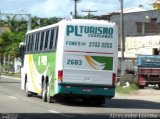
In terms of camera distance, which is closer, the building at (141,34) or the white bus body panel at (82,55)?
the white bus body panel at (82,55)

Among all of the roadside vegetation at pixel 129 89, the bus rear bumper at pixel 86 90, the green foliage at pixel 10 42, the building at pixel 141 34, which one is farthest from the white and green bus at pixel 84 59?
the green foliage at pixel 10 42

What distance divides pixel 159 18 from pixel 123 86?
98.7ft

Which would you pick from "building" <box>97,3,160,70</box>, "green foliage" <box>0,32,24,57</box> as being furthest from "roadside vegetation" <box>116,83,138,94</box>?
"green foliage" <box>0,32,24,57</box>

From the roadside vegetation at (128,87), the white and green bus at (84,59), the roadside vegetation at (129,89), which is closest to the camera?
the white and green bus at (84,59)

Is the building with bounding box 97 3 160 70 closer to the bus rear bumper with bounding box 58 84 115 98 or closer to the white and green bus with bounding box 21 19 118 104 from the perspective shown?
the white and green bus with bounding box 21 19 118 104

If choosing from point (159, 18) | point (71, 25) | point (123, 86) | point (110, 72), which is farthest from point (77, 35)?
point (159, 18)

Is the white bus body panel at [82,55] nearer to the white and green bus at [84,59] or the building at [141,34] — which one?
the white and green bus at [84,59]

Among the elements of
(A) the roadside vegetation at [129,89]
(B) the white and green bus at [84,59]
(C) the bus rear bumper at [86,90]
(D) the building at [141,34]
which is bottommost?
(A) the roadside vegetation at [129,89]

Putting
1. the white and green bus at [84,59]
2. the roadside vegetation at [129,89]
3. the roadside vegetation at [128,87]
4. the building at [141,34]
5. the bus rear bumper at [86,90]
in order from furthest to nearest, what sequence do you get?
A: the building at [141,34], the roadside vegetation at [128,87], the roadside vegetation at [129,89], the white and green bus at [84,59], the bus rear bumper at [86,90]

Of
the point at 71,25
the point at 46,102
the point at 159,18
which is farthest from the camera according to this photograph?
the point at 159,18

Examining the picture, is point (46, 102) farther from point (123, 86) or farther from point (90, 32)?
point (123, 86)

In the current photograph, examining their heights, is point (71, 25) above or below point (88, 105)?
above

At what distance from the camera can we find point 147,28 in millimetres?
73000

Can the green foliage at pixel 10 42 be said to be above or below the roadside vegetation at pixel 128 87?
above
